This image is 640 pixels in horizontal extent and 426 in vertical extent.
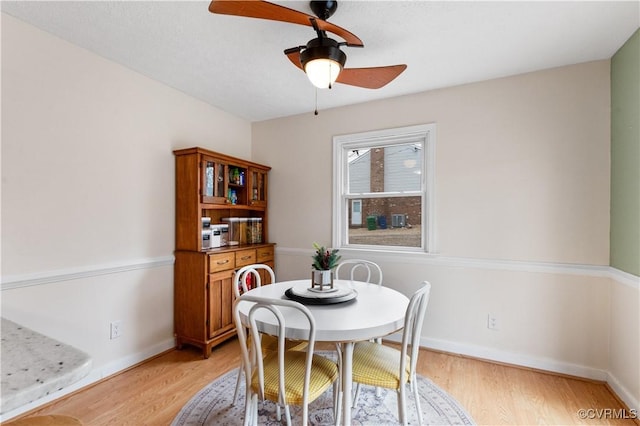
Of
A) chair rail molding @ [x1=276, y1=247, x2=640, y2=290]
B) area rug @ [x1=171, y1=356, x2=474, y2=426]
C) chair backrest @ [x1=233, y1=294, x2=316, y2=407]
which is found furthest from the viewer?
chair rail molding @ [x1=276, y1=247, x2=640, y2=290]

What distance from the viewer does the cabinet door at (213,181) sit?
289 centimetres

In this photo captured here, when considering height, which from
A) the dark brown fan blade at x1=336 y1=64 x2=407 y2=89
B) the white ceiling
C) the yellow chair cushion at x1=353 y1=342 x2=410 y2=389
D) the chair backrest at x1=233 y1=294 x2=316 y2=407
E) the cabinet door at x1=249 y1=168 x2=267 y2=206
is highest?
the white ceiling

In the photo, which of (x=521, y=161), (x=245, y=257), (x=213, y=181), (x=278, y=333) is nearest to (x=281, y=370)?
(x=278, y=333)

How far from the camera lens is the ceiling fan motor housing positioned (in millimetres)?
1609

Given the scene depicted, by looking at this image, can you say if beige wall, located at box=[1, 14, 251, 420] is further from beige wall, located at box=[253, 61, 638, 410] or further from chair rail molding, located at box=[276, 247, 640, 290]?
beige wall, located at box=[253, 61, 638, 410]

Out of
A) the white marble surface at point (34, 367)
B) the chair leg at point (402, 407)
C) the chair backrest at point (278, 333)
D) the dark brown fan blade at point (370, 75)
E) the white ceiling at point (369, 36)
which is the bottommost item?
the chair leg at point (402, 407)

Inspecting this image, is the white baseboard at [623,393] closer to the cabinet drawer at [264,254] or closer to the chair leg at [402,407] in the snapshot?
the chair leg at [402,407]

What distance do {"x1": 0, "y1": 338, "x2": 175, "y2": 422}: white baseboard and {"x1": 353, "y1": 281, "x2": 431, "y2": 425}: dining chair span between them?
5.92ft

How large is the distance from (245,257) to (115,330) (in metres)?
1.24

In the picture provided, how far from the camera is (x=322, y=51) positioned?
5.28 ft

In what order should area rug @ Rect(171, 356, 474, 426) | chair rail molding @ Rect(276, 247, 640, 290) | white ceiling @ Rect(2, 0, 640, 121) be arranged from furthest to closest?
chair rail molding @ Rect(276, 247, 640, 290), area rug @ Rect(171, 356, 474, 426), white ceiling @ Rect(2, 0, 640, 121)

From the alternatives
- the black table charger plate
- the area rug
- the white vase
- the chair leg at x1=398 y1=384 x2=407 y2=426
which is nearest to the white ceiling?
the white vase

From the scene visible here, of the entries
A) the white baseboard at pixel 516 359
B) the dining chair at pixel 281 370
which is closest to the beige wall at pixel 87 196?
the dining chair at pixel 281 370

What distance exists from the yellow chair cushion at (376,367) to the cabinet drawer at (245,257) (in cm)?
163
